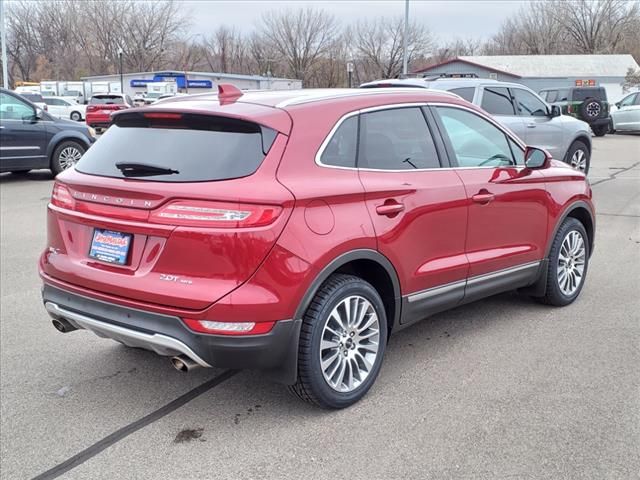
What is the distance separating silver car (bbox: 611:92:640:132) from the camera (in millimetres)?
26297

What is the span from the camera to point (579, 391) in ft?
12.9

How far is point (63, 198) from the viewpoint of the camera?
152 inches

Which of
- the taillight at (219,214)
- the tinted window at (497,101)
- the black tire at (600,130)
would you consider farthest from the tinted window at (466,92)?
the black tire at (600,130)

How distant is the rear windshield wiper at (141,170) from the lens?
3.48 meters

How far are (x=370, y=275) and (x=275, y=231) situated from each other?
0.96 metres

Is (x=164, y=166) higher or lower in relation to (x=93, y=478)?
higher

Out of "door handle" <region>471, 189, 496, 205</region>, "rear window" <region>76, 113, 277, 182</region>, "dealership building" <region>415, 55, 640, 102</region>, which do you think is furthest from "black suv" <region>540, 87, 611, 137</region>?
"dealership building" <region>415, 55, 640, 102</region>

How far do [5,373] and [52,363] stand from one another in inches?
11.4

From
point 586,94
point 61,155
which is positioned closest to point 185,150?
point 61,155

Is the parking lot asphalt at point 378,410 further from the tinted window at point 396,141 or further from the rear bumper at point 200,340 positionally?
the tinted window at point 396,141

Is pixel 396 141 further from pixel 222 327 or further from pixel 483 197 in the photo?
pixel 222 327

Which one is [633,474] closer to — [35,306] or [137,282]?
[137,282]

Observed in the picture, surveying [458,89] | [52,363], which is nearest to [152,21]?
[458,89]

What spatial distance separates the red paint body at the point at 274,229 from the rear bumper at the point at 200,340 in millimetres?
63
